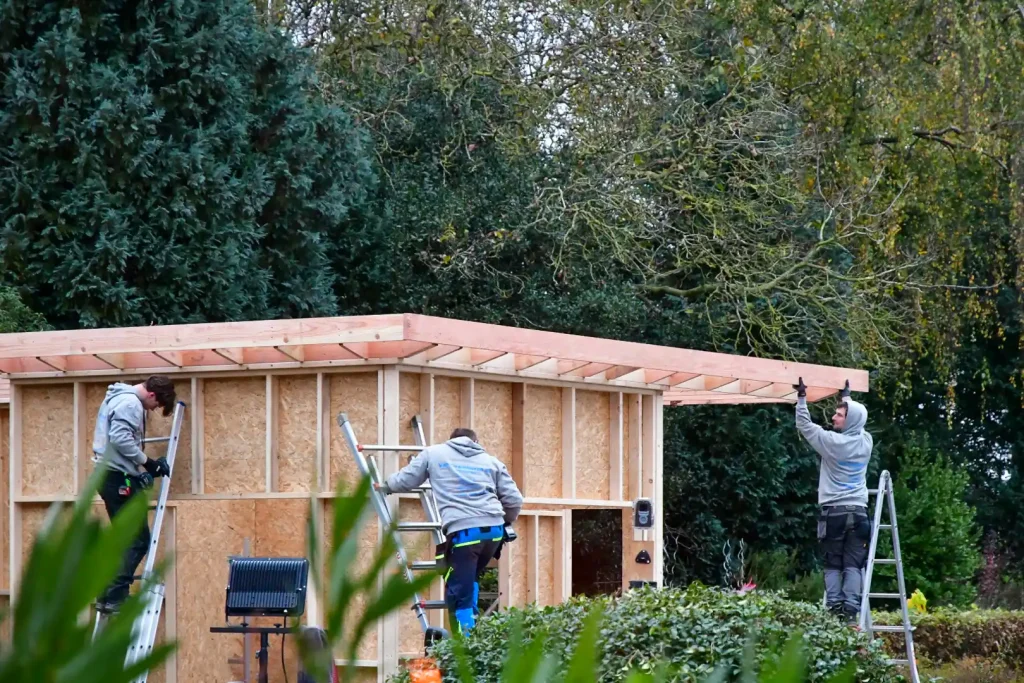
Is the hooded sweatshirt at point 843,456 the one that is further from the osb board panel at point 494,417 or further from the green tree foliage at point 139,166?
the green tree foliage at point 139,166

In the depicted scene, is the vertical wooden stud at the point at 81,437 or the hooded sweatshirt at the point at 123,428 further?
the vertical wooden stud at the point at 81,437

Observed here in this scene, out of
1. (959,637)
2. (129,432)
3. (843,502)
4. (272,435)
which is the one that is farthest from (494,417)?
(959,637)

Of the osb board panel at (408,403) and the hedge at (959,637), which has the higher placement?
the osb board panel at (408,403)

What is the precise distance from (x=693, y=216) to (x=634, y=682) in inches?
711

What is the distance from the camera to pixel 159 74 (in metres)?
16.5

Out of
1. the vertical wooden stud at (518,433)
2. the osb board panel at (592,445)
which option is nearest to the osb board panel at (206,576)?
the vertical wooden stud at (518,433)

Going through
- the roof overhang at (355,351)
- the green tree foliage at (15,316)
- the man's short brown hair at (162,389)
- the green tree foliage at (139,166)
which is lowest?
the man's short brown hair at (162,389)

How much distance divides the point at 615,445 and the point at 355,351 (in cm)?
347

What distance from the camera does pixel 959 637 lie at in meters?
14.6

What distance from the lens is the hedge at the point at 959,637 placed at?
14.6 metres

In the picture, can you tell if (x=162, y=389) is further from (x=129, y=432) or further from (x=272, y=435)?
(x=272, y=435)

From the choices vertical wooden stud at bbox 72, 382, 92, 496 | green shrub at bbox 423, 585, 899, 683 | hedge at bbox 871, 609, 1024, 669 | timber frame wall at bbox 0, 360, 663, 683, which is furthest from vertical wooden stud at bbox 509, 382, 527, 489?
hedge at bbox 871, 609, 1024, 669

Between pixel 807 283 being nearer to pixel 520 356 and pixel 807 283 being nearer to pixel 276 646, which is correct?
pixel 520 356

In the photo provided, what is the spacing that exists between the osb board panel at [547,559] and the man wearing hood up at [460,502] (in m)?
2.54
